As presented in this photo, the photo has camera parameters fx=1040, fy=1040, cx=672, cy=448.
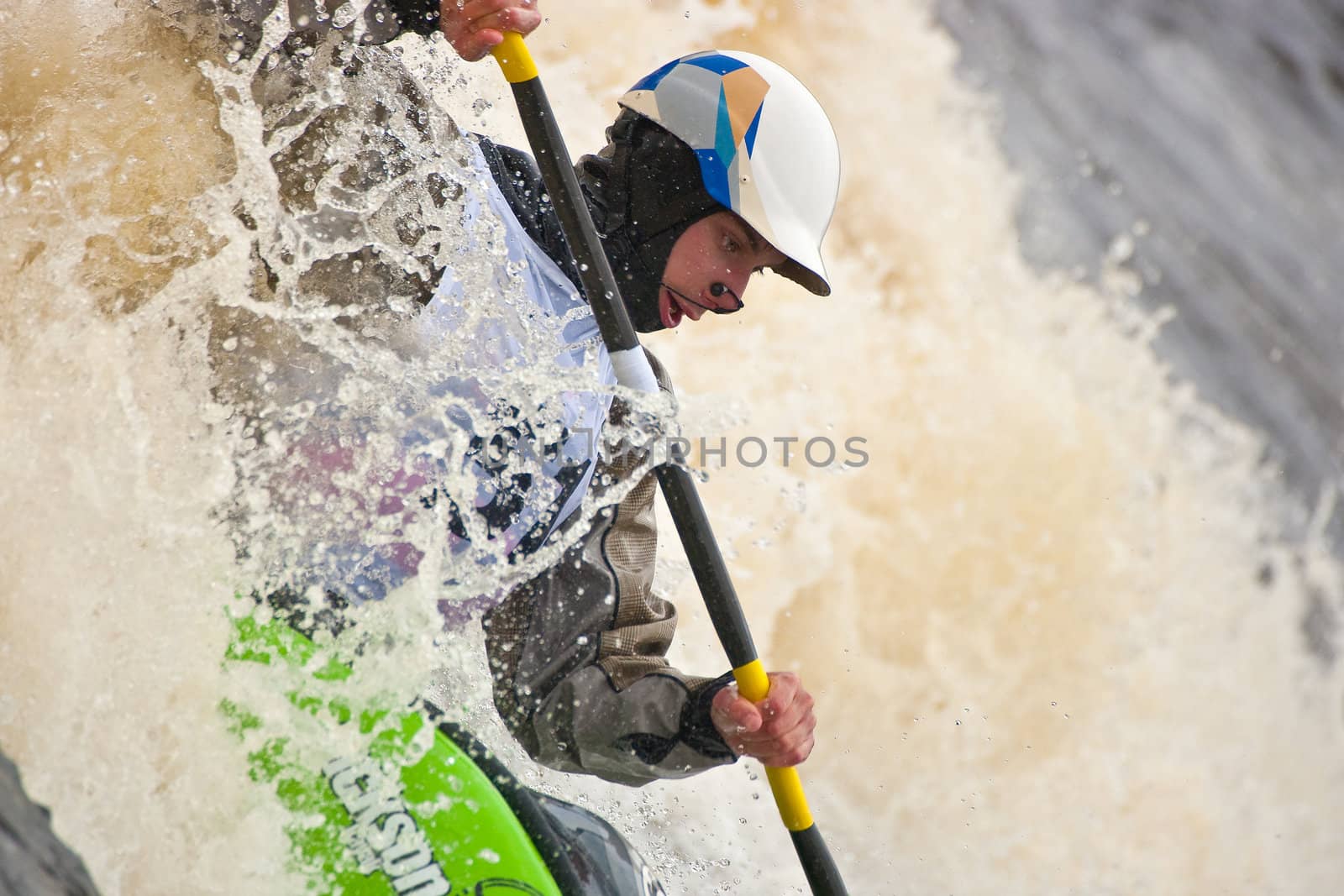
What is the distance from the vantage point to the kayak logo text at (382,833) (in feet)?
4.19

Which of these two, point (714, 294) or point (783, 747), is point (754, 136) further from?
point (783, 747)

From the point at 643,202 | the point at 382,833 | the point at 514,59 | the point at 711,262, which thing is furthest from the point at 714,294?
the point at 382,833

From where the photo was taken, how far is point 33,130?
1299 millimetres

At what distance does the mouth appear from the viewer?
1533 mm

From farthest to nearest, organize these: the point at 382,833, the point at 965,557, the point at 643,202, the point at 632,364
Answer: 1. the point at 965,557
2. the point at 643,202
3. the point at 632,364
4. the point at 382,833

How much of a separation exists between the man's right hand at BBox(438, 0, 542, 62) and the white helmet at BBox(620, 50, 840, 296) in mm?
270

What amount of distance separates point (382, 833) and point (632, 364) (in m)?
0.67

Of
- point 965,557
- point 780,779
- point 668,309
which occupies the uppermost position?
point 668,309

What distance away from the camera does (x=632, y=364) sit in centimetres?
139

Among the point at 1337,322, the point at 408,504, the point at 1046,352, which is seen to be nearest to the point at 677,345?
the point at 1046,352

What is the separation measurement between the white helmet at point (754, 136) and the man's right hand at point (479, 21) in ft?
0.89

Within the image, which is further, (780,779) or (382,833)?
(780,779)

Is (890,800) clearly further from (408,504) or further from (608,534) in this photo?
(408,504)

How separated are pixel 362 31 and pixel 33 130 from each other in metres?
0.43
